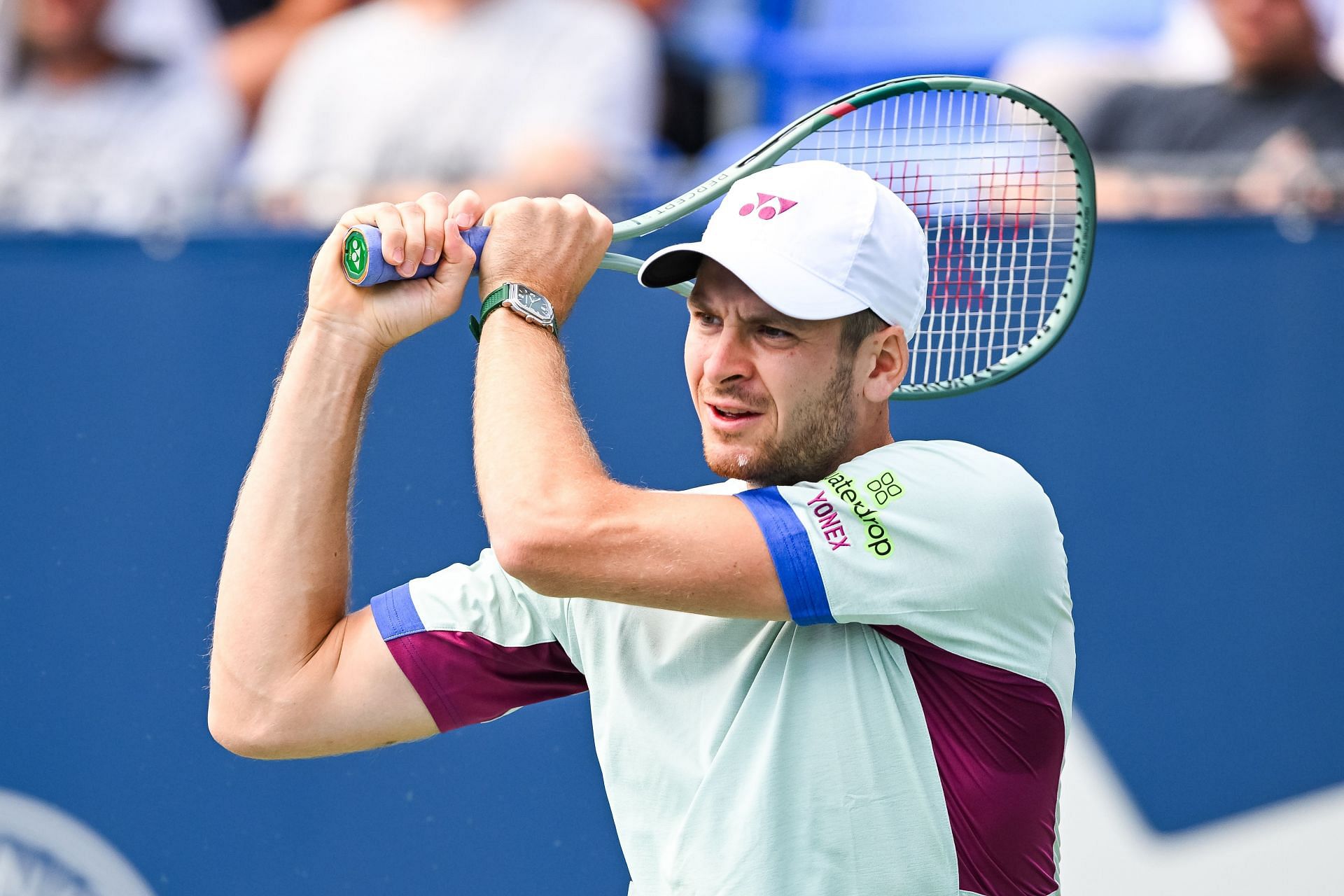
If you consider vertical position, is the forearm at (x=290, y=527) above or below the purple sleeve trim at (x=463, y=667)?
above

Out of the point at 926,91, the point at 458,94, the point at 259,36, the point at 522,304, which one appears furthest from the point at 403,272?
the point at 259,36

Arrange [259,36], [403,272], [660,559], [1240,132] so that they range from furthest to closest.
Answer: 1. [259,36]
2. [1240,132]
3. [403,272]
4. [660,559]

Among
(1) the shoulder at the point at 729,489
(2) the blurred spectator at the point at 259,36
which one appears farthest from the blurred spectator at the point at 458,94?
(1) the shoulder at the point at 729,489

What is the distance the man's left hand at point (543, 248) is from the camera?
1895 mm

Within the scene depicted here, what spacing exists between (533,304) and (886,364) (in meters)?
0.45

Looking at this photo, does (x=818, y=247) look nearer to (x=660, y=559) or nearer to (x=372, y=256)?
(x=660, y=559)

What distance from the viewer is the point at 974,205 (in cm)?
323

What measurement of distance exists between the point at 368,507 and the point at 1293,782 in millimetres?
2151

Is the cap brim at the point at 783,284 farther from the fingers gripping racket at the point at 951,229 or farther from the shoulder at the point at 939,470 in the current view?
the fingers gripping racket at the point at 951,229

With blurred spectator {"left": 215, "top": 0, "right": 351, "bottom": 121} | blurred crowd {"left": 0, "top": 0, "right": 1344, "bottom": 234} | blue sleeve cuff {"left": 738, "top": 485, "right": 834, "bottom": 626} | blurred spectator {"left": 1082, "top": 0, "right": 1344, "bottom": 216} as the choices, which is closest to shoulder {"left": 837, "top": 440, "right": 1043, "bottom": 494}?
blue sleeve cuff {"left": 738, "top": 485, "right": 834, "bottom": 626}

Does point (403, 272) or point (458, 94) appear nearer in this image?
point (403, 272)

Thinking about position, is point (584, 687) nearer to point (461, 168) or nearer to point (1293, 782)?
point (1293, 782)

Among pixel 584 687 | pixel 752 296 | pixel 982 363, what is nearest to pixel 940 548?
pixel 752 296

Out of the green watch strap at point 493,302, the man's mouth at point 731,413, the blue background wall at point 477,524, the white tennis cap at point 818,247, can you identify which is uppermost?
the white tennis cap at point 818,247
